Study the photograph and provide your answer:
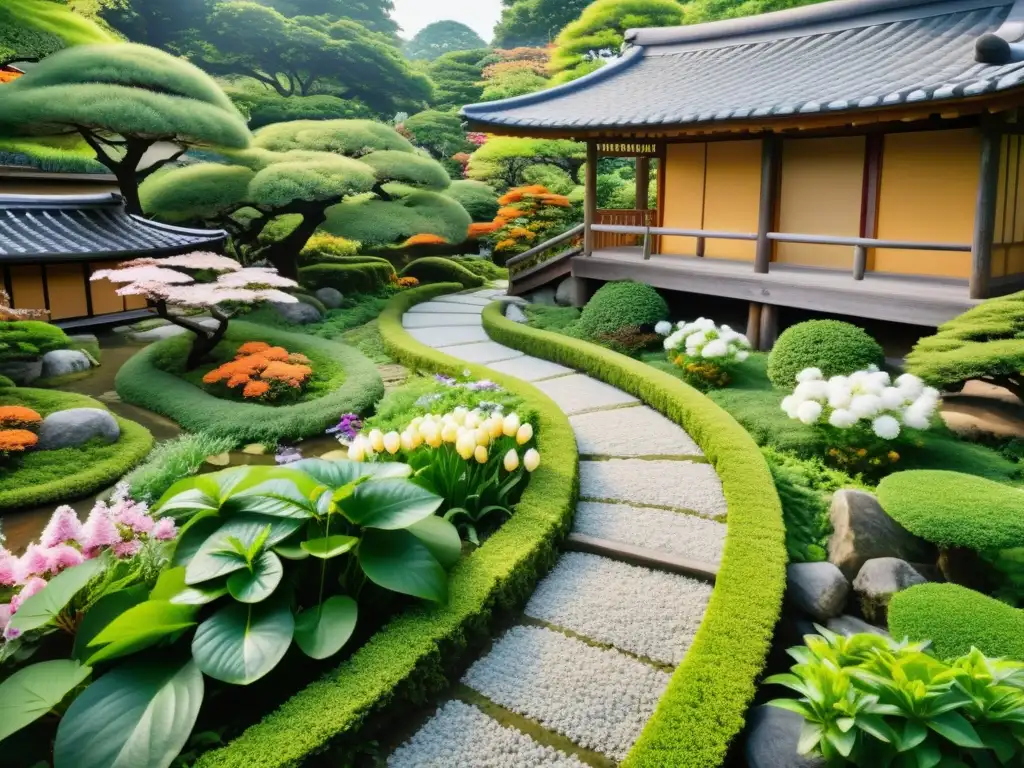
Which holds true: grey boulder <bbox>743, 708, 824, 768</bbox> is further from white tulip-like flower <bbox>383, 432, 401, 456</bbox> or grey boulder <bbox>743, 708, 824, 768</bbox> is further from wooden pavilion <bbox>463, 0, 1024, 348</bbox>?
wooden pavilion <bbox>463, 0, 1024, 348</bbox>

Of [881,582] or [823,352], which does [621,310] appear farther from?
[881,582]

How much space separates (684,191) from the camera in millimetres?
13898

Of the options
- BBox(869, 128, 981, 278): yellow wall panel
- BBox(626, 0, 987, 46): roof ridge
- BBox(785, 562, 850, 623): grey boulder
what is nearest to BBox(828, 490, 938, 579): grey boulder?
BBox(785, 562, 850, 623): grey boulder

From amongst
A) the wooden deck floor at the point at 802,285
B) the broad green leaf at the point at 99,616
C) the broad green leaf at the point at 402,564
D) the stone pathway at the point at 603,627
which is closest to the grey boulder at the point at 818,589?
the stone pathway at the point at 603,627

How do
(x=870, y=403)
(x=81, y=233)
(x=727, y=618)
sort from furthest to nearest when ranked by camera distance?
1. (x=81, y=233)
2. (x=870, y=403)
3. (x=727, y=618)

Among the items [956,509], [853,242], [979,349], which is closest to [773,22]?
[853,242]

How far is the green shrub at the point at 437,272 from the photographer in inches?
816

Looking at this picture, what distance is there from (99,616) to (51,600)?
0.70 feet

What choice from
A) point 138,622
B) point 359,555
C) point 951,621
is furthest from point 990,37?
point 138,622

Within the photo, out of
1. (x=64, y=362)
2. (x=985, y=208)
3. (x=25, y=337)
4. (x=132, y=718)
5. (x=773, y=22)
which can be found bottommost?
(x=132, y=718)

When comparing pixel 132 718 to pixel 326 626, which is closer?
pixel 132 718

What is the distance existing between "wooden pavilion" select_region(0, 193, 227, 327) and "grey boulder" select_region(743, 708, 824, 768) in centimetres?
646

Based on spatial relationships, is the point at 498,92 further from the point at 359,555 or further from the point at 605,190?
the point at 359,555

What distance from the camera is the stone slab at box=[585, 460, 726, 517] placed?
621 cm
